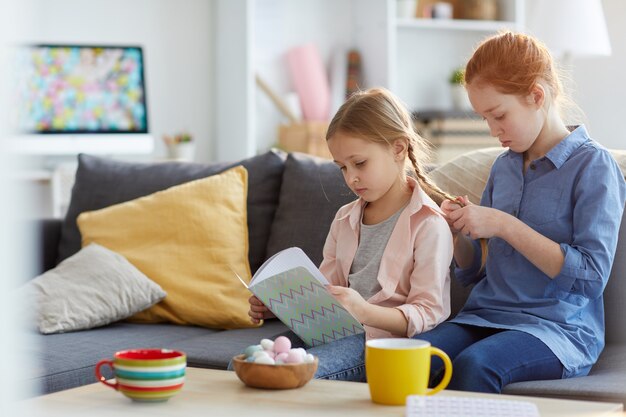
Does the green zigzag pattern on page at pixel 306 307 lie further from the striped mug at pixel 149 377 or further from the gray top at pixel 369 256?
the striped mug at pixel 149 377

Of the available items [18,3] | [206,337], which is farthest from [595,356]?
[18,3]

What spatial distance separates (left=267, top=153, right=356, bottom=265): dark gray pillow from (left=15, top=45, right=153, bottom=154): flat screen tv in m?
2.06

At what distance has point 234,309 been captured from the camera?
82.7 inches

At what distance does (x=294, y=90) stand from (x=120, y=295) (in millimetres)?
2769

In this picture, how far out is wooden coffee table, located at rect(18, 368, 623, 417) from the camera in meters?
0.99

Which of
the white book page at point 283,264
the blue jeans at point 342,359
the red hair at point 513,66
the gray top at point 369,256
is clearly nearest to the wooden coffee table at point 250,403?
the blue jeans at point 342,359

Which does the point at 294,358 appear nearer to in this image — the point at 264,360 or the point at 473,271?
the point at 264,360

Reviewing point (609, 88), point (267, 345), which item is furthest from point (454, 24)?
point (267, 345)

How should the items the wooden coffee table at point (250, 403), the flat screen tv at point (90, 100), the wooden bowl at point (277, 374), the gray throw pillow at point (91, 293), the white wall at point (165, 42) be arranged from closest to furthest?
the wooden coffee table at point (250, 403) → the wooden bowl at point (277, 374) → the gray throw pillow at point (91, 293) → the flat screen tv at point (90, 100) → the white wall at point (165, 42)

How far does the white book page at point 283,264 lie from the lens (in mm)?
1347

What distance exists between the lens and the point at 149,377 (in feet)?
3.40

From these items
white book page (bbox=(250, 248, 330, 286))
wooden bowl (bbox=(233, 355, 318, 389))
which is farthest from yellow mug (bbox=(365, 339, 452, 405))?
white book page (bbox=(250, 248, 330, 286))

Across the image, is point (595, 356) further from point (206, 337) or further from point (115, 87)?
point (115, 87)

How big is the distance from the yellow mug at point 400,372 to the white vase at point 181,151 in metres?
3.23
